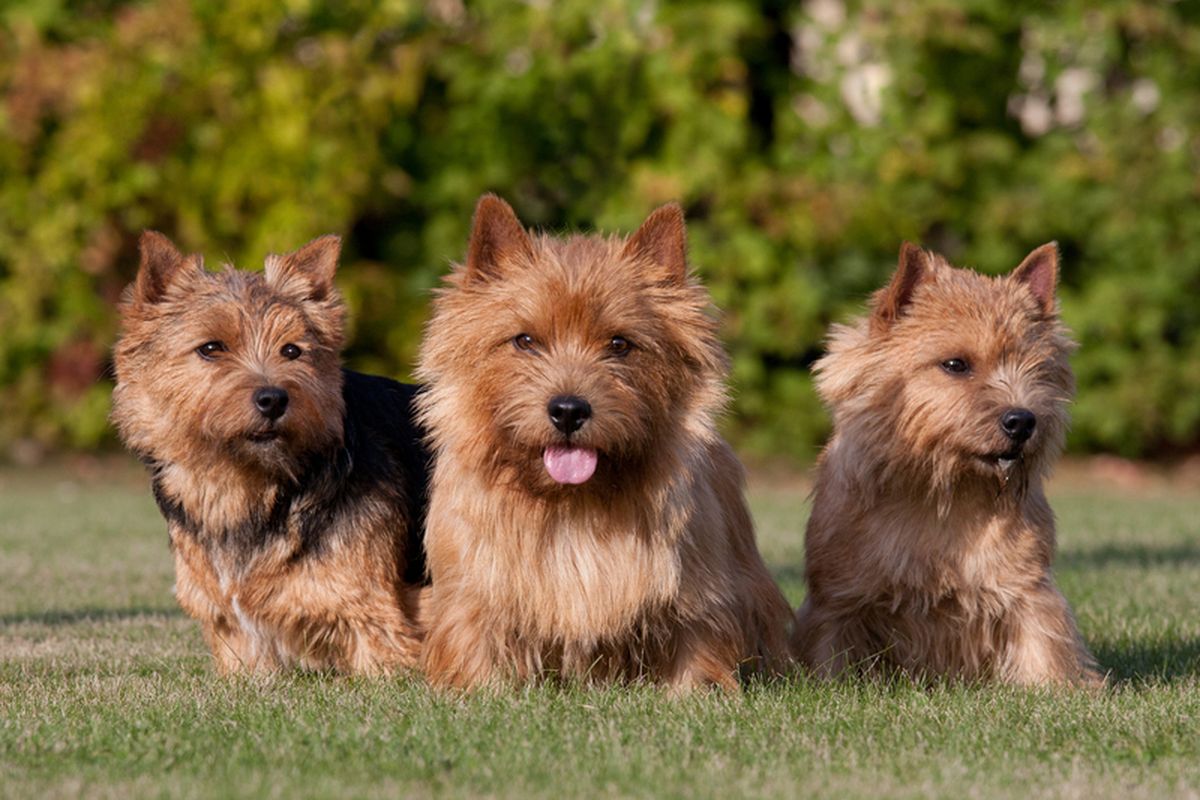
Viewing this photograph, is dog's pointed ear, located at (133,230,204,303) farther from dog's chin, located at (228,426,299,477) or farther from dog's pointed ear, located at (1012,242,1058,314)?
dog's pointed ear, located at (1012,242,1058,314)

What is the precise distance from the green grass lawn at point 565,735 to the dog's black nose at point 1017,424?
0.76m

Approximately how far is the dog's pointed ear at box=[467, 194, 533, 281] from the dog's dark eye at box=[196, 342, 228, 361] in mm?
919

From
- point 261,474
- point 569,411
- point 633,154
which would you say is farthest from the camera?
point 633,154

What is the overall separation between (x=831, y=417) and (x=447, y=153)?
8019 mm

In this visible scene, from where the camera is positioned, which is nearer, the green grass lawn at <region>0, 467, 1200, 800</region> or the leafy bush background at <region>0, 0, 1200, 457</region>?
the green grass lawn at <region>0, 467, 1200, 800</region>

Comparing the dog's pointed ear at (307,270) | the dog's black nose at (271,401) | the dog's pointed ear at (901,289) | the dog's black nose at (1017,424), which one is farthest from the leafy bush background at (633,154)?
the dog's black nose at (1017,424)

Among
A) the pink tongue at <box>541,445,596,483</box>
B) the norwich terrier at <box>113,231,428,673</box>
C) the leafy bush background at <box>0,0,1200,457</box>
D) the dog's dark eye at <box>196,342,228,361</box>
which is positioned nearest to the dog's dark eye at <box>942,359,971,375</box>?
the pink tongue at <box>541,445,596,483</box>

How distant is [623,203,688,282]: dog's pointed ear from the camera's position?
4750mm

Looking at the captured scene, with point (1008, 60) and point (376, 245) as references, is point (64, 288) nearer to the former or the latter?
point (376, 245)

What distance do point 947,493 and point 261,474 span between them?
6.96 ft

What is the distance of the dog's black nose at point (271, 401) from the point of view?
4922mm

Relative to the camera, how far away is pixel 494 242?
4727 mm

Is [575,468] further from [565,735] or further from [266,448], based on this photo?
[266,448]

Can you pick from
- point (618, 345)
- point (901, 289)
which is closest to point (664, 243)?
point (618, 345)
